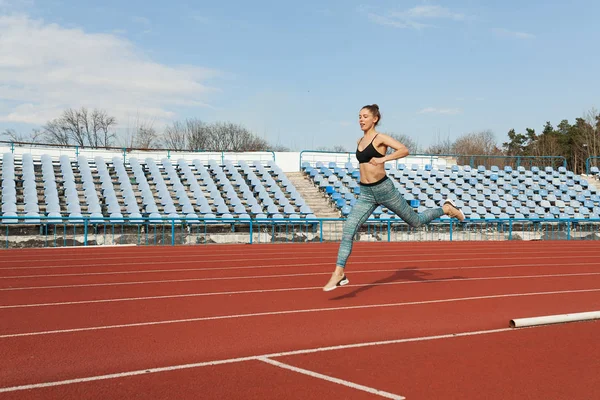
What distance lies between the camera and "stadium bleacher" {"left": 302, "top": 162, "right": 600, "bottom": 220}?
25.9 meters

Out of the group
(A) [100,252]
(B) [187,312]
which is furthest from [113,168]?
(B) [187,312]

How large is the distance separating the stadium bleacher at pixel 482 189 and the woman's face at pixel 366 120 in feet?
57.2

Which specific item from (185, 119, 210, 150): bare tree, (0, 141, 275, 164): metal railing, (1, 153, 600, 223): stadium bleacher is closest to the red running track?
(1, 153, 600, 223): stadium bleacher

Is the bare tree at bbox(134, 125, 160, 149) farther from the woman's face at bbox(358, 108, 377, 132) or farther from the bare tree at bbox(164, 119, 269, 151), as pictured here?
the woman's face at bbox(358, 108, 377, 132)

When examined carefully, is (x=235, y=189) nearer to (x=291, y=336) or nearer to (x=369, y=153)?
(x=369, y=153)

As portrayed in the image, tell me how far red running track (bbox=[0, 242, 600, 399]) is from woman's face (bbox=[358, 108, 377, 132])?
5.98 ft

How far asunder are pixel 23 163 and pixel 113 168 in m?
3.48

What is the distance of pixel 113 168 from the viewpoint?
25672mm

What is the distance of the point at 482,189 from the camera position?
28.6 metres

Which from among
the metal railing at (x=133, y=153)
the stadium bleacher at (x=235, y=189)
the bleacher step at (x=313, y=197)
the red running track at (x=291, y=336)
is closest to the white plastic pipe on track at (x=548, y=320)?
the red running track at (x=291, y=336)

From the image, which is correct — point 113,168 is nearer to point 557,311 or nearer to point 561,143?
point 557,311

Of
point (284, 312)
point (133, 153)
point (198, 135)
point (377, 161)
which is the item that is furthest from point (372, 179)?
point (198, 135)

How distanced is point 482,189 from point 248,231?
13.8 meters

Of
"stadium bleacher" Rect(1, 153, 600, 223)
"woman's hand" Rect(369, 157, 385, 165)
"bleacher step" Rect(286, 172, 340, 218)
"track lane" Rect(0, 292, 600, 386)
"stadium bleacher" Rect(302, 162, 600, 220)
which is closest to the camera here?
"track lane" Rect(0, 292, 600, 386)
